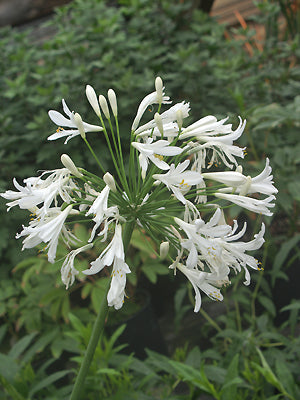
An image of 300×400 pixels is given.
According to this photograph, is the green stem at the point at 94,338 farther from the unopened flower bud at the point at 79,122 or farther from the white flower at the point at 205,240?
the unopened flower bud at the point at 79,122

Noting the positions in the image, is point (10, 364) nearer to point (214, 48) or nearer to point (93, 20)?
point (93, 20)

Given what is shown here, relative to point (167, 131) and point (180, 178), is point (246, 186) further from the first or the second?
point (167, 131)

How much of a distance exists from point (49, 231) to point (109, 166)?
85.0 inches

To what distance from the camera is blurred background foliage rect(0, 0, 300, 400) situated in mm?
1877

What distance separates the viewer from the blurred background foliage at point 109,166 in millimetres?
1877

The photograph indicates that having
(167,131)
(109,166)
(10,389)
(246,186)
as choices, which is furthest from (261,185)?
(109,166)

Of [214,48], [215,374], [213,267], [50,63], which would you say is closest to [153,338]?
[215,374]

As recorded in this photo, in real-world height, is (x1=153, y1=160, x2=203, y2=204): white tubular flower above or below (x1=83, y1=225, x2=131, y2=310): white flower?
above

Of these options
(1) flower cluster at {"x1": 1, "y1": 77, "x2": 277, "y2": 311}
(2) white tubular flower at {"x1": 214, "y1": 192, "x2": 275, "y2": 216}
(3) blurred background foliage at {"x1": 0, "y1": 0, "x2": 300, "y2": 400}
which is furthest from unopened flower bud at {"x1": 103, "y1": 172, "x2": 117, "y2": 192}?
(3) blurred background foliage at {"x1": 0, "y1": 0, "x2": 300, "y2": 400}

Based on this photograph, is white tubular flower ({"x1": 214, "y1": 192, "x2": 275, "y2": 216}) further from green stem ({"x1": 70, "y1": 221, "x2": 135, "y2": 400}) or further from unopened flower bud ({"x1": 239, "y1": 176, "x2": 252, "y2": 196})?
green stem ({"x1": 70, "y1": 221, "x2": 135, "y2": 400})

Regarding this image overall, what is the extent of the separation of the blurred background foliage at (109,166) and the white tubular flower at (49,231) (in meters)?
0.87

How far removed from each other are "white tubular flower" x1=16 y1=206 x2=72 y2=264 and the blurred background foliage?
0.87m

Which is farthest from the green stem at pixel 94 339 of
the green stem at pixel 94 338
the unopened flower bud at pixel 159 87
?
the unopened flower bud at pixel 159 87

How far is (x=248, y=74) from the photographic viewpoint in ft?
12.6
